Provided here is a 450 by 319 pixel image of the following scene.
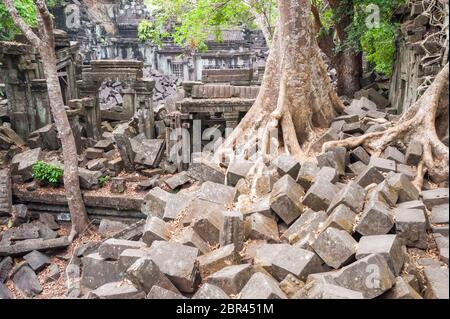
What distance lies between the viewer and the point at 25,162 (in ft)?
35.4

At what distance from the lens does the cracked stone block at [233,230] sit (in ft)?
15.3

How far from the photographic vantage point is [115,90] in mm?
22906

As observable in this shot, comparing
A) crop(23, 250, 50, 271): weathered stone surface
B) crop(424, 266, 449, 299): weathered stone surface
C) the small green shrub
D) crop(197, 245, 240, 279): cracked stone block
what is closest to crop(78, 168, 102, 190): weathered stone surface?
the small green shrub

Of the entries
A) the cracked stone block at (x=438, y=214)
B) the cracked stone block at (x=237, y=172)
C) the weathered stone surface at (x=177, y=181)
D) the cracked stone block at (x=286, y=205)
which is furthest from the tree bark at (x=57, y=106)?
the cracked stone block at (x=438, y=214)

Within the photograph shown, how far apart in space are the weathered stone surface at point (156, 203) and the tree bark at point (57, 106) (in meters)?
3.69

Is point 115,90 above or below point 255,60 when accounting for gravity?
below

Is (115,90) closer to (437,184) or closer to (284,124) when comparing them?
(284,124)

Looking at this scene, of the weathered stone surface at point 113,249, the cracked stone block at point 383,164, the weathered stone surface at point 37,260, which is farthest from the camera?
the weathered stone surface at point 37,260

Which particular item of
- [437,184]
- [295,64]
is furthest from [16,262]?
[437,184]

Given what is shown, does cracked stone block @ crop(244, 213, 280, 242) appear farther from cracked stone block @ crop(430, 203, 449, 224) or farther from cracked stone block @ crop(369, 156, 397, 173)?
cracked stone block @ crop(430, 203, 449, 224)

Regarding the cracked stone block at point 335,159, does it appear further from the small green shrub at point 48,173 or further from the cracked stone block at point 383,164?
the small green shrub at point 48,173

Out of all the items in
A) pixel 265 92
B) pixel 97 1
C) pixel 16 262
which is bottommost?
pixel 16 262

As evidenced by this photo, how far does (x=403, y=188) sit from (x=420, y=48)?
199 inches
